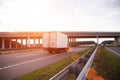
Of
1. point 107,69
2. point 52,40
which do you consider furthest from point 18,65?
point 52,40

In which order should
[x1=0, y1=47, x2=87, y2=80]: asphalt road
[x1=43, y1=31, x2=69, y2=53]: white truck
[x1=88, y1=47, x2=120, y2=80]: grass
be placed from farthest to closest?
[x1=43, y1=31, x2=69, y2=53]: white truck, [x1=0, y1=47, x2=87, y2=80]: asphalt road, [x1=88, y1=47, x2=120, y2=80]: grass

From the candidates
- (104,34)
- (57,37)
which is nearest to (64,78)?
(57,37)

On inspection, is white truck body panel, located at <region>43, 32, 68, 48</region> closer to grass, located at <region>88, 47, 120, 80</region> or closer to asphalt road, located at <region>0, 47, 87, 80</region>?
asphalt road, located at <region>0, 47, 87, 80</region>

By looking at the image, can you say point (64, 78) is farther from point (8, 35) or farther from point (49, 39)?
point (8, 35)

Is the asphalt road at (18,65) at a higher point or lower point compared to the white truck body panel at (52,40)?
lower

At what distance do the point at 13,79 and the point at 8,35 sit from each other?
74236 millimetres

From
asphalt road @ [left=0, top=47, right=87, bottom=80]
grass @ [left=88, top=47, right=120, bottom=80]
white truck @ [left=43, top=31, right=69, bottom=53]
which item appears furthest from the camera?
white truck @ [left=43, top=31, right=69, bottom=53]

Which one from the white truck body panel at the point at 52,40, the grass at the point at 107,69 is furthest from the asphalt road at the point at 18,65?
the white truck body panel at the point at 52,40

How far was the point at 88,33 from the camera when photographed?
83.6 m

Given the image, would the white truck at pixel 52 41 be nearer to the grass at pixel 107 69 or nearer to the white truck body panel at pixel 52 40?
the white truck body panel at pixel 52 40

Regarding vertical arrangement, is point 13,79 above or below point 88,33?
below

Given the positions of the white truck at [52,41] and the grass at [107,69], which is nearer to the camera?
the grass at [107,69]

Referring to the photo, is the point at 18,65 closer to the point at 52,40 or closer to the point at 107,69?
the point at 107,69

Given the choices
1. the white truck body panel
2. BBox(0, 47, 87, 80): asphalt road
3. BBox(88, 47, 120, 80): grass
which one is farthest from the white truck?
BBox(88, 47, 120, 80): grass
